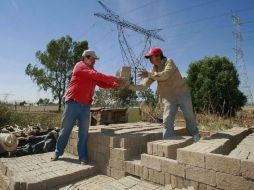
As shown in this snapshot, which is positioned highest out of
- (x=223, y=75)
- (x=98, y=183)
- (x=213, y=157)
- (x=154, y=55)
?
(x=223, y=75)

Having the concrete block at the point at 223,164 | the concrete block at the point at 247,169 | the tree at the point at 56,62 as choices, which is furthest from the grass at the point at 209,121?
the tree at the point at 56,62

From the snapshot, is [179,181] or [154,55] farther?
[154,55]

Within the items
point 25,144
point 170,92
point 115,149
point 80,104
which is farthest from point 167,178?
point 25,144

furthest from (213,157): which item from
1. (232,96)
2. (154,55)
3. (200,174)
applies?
(232,96)

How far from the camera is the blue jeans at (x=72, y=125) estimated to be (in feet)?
16.0

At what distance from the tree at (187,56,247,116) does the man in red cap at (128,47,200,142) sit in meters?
12.0

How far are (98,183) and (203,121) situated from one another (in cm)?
637

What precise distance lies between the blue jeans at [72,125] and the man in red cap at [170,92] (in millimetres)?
1308

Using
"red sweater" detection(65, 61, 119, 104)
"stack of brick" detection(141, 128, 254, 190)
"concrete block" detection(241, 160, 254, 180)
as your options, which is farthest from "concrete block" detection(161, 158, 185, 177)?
"red sweater" detection(65, 61, 119, 104)

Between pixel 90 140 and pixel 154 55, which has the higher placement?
pixel 154 55

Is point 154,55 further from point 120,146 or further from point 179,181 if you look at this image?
point 179,181

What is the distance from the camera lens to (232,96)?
17047 mm

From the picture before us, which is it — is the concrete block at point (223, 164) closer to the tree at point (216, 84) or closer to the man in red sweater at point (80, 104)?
the man in red sweater at point (80, 104)

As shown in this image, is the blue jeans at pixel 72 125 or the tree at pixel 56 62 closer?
the blue jeans at pixel 72 125
